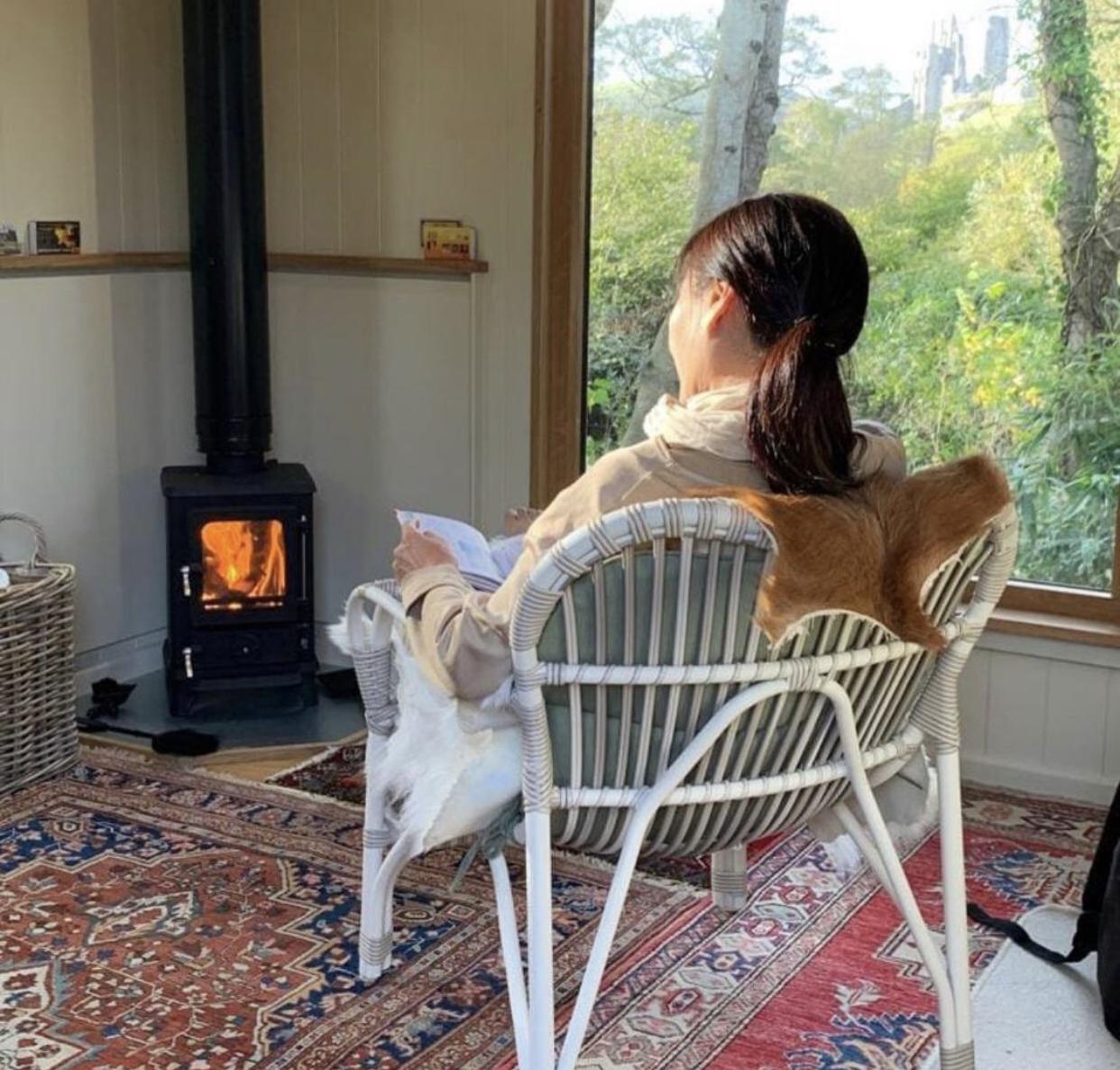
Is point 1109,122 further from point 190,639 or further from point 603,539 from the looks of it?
point 190,639

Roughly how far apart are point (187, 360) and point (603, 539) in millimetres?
2608

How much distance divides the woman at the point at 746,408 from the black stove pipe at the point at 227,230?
78.0 inches

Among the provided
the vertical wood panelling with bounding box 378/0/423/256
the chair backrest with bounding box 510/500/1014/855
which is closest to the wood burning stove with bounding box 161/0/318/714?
the vertical wood panelling with bounding box 378/0/423/256

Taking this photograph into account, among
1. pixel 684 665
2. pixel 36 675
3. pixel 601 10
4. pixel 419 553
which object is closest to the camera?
pixel 684 665

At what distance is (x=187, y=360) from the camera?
160 inches

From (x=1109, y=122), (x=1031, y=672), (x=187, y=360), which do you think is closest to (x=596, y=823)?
(x=1031, y=672)

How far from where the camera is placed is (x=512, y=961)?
2.03m

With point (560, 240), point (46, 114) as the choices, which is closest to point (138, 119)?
point (46, 114)

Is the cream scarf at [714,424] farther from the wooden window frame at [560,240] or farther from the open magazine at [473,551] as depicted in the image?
the wooden window frame at [560,240]

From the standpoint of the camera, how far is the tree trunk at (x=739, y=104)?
3457 millimetres

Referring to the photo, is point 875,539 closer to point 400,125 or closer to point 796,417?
point 796,417

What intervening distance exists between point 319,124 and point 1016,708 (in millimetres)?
2164

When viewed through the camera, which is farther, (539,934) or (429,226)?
(429,226)

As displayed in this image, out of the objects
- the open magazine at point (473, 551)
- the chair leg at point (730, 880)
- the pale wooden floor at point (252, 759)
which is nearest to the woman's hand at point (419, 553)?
the open magazine at point (473, 551)
